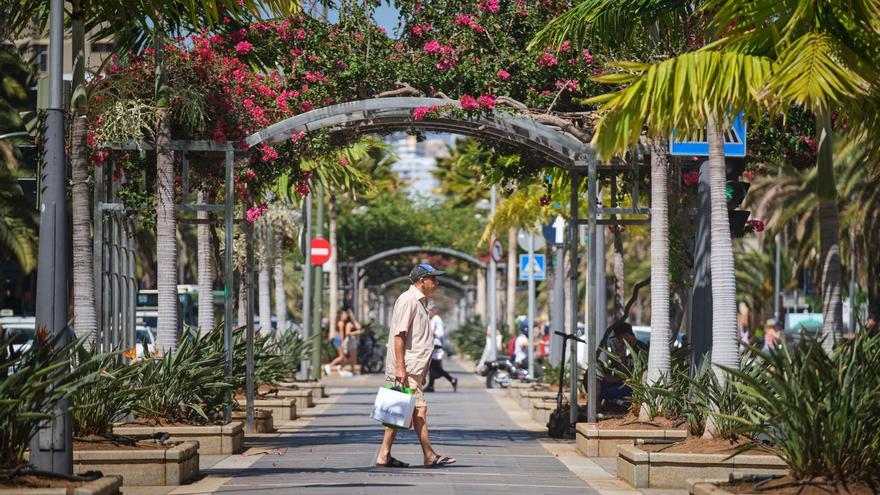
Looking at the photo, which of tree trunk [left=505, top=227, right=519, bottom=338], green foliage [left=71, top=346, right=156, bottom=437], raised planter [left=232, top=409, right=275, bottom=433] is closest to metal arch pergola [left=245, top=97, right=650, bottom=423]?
raised planter [left=232, top=409, right=275, bottom=433]

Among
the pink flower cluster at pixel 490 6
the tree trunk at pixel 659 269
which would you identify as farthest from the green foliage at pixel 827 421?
the pink flower cluster at pixel 490 6

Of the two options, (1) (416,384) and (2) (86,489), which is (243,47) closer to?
(1) (416,384)

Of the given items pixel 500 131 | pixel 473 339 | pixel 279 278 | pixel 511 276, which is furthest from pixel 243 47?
pixel 473 339

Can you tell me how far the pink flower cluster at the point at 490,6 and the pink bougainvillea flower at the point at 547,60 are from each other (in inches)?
32.8

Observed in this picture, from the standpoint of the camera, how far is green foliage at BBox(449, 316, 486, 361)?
6059 cm

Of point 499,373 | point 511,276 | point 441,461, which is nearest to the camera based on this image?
point 441,461

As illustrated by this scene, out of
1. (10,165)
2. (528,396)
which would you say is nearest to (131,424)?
(528,396)

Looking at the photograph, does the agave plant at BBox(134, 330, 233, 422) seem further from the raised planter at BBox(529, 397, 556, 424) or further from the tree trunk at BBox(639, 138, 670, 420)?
the raised planter at BBox(529, 397, 556, 424)

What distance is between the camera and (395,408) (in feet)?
42.3

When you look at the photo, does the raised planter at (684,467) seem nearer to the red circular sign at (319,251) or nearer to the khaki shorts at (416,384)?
the khaki shorts at (416,384)

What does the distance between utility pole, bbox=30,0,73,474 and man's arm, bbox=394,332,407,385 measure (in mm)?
3272

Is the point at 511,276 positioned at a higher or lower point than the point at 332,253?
lower

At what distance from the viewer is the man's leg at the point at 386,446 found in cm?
1318

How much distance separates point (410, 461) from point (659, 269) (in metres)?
3.35
